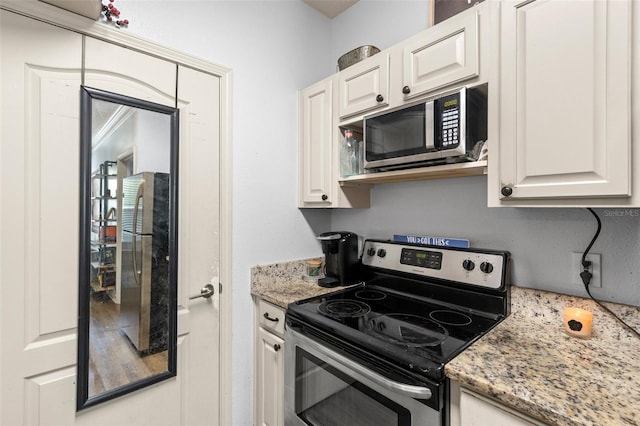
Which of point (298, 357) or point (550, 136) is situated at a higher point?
point (550, 136)

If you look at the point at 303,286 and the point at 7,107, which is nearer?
the point at 7,107

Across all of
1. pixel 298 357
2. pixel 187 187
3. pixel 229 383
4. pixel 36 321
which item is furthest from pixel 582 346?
pixel 36 321

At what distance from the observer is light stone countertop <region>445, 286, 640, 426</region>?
0.70m

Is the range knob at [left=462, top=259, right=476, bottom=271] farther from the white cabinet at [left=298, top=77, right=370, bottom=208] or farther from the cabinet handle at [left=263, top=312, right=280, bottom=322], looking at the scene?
the cabinet handle at [left=263, top=312, right=280, bottom=322]

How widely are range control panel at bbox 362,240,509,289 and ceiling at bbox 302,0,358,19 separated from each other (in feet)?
5.38

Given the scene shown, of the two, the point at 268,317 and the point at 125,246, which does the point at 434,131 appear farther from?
the point at 125,246

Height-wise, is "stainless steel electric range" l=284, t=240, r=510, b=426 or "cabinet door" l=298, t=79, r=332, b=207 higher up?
"cabinet door" l=298, t=79, r=332, b=207

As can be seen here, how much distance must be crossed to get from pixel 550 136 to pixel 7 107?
1926mm

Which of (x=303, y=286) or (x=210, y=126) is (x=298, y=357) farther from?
(x=210, y=126)

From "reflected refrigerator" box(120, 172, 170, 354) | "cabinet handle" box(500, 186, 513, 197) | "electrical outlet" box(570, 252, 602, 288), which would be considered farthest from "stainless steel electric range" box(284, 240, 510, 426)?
"reflected refrigerator" box(120, 172, 170, 354)

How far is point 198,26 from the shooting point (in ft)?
5.14

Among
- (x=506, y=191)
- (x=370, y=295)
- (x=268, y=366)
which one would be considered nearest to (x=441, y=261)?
(x=370, y=295)

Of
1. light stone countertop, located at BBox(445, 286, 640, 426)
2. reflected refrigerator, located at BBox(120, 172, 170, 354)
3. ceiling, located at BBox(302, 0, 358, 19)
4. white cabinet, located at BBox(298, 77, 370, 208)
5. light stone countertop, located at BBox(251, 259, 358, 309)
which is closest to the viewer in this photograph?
light stone countertop, located at BBox(445, 286, 640, 426)

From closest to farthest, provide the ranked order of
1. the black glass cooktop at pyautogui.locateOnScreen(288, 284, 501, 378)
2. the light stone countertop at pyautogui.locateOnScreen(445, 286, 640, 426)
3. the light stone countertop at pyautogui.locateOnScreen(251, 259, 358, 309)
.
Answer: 1. the light stone countertop at pyautogui.locateOnScreen(445, 286, 640, 426)
2. the black glass cooktop at pyautogui.locateOnScreen(288, 284, 501, 378)
3. the light stone countertop at pyautogui.locateOnScreen(251, 259, 358, 309)
